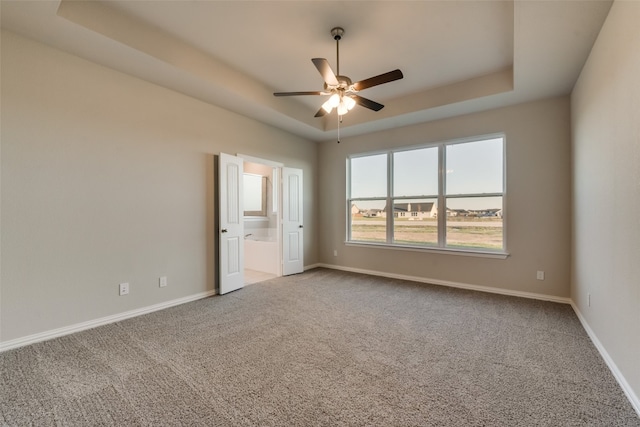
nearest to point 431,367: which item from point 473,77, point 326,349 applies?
point 326,349

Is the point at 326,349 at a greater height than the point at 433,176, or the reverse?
the point at 433,176

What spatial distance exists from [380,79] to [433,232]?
3020 mm

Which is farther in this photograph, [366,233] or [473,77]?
[366,233]

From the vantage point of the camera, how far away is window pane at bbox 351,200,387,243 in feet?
17.7

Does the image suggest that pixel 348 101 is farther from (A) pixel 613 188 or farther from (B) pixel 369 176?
(B) pixel 369 176

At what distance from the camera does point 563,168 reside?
12.1ft

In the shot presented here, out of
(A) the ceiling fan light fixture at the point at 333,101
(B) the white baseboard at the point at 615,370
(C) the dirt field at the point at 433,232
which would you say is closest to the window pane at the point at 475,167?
(C) the dirt field at the point at 433,232

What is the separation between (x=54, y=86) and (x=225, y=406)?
325 centimetres

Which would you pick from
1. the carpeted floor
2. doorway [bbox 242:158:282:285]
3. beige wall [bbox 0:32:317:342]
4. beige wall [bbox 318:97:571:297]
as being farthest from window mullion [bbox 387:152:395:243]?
beige wall [bbox 0:32:317:342]

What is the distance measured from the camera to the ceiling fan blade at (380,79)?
248 cm

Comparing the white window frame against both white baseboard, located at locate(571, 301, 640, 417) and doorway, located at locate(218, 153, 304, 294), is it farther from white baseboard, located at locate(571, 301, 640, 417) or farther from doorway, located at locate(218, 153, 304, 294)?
Result: white baseboard, located at locate(571, 301, 640, 417)

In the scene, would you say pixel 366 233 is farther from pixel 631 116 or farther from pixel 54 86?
pixel 54 86

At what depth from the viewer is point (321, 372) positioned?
2117 millimetres

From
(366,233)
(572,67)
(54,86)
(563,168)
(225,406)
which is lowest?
(225,406)
